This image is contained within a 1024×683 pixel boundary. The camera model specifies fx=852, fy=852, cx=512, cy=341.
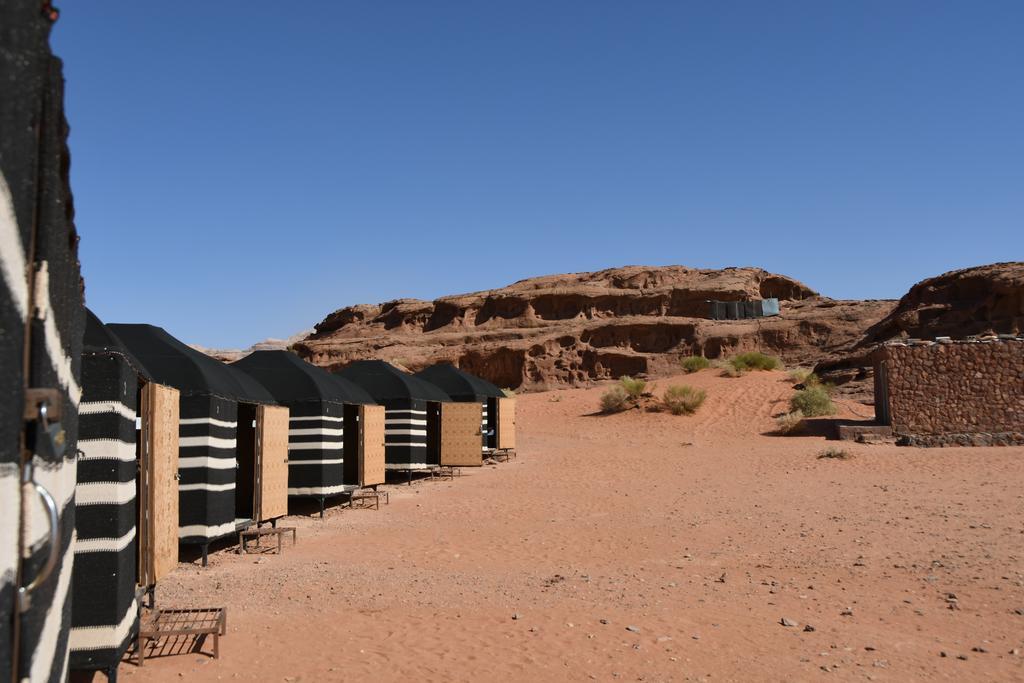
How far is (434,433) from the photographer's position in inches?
846

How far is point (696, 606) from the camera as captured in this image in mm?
7699

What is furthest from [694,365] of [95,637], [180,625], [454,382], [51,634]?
[51,634]

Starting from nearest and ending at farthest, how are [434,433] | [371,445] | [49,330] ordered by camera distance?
1. [49,330]
2. [371,445]
3. [434,433]

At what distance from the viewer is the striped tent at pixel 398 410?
59.9 ft

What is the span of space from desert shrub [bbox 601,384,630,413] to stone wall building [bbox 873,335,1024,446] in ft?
39.9

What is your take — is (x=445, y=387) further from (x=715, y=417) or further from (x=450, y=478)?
(x=715, y=417)

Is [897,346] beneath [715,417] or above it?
above

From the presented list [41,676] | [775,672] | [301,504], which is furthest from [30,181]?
[301,504]

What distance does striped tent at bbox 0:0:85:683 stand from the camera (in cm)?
188

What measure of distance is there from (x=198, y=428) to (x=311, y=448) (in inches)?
165

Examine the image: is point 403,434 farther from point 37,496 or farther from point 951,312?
point 951,312

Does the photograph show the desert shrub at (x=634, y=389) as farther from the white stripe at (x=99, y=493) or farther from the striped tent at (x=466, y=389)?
the white stripe at (x=99, y=493)

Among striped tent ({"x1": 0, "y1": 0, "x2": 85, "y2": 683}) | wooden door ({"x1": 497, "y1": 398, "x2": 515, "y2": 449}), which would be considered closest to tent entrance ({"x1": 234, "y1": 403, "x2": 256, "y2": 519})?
striped tent ({"x1": 0, "y1": 0, "x2": 85, "y2": 683})

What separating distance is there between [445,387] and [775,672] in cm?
1678
